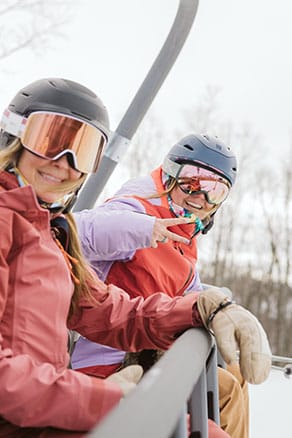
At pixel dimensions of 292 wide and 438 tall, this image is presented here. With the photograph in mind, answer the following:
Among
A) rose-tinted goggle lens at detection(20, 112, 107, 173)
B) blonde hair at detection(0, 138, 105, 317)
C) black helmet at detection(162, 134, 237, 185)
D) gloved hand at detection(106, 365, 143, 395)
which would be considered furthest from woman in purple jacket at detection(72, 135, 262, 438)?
gloved hand at detection(106, 365, 143, 395)

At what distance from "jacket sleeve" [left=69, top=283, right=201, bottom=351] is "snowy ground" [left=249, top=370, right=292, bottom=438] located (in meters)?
1.92

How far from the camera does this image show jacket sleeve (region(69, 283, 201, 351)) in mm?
1808

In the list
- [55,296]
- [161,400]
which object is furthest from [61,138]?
[161,400]

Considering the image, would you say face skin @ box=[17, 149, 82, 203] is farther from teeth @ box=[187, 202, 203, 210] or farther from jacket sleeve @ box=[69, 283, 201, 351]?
teeth @ box=[187, 202, 203, 210]

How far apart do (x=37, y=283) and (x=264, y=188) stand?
17780 millimetres

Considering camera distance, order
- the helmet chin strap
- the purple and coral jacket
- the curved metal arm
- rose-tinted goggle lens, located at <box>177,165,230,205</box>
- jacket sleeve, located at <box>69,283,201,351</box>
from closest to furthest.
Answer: the helmet chin strap → jacket sleeve, located at <box>69,283,201,351</box> → the purple and coral jacket → rose-tinted goggle lens, located at <box>177,165,230,205</box> → the curved metal arm

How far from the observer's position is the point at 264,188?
61.2 ft

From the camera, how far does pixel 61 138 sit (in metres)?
1.59

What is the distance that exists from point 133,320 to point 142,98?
2.00 m

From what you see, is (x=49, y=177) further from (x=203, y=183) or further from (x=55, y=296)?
(x=203, y=183)

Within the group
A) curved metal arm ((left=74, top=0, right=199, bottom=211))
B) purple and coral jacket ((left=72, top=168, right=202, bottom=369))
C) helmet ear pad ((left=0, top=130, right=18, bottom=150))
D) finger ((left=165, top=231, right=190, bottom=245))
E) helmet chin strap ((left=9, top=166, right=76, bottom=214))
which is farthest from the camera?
curved metal arm ((left=74, top=0, right=199, bottom=211))

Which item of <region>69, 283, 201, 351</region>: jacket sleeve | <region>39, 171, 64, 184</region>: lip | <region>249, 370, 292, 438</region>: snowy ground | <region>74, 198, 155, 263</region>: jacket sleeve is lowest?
<region>249, 370, 292, 438</region>: snowy ground

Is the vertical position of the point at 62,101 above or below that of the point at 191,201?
above

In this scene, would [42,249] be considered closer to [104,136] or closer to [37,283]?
[37,283]
